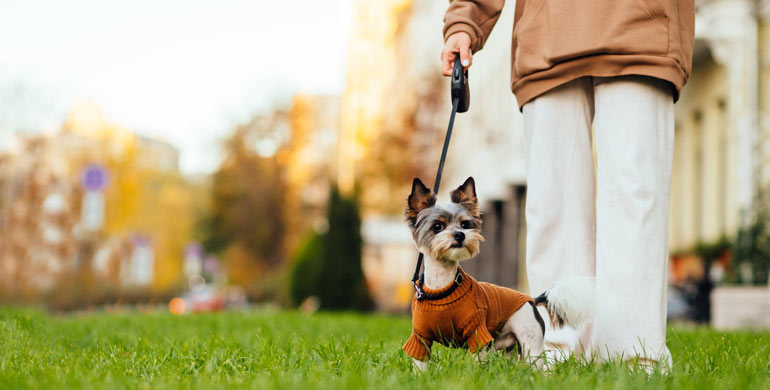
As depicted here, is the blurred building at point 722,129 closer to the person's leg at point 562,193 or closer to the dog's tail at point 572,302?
the person's leg at point 562,193

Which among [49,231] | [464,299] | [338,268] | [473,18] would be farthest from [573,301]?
[49,231]

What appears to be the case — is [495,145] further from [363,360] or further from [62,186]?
[363,360]

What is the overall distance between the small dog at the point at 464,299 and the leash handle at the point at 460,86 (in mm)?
483

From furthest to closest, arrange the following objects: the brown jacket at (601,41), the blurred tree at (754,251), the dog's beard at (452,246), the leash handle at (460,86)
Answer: the blurred tree at (754,251) → the leash handle at (460,86) → the brown jacket at (601,41) → the dog's beard at (452,246)

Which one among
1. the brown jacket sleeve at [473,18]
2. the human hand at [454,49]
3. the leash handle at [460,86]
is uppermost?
the brown jacket sleeve at [473,18]

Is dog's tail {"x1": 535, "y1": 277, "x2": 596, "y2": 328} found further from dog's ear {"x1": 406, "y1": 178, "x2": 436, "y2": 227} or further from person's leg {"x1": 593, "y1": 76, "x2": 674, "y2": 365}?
dog's ear {"x1": 406, "y1": 178, "x2": 436, "y2": 227}

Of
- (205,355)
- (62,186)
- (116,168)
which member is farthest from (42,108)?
(205,355)

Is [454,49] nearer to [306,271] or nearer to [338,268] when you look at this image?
[338,268]

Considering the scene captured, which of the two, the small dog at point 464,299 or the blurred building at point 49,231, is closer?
the small dog at point 464,299

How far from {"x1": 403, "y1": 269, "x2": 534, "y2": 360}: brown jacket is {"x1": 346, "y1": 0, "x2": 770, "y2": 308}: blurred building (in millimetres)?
10295

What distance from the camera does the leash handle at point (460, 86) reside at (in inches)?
149

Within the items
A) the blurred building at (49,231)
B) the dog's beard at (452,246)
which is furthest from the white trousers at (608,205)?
the blurred building at (49,231)

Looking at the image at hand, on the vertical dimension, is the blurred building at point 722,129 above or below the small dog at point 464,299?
above

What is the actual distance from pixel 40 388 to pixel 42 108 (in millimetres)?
29167
